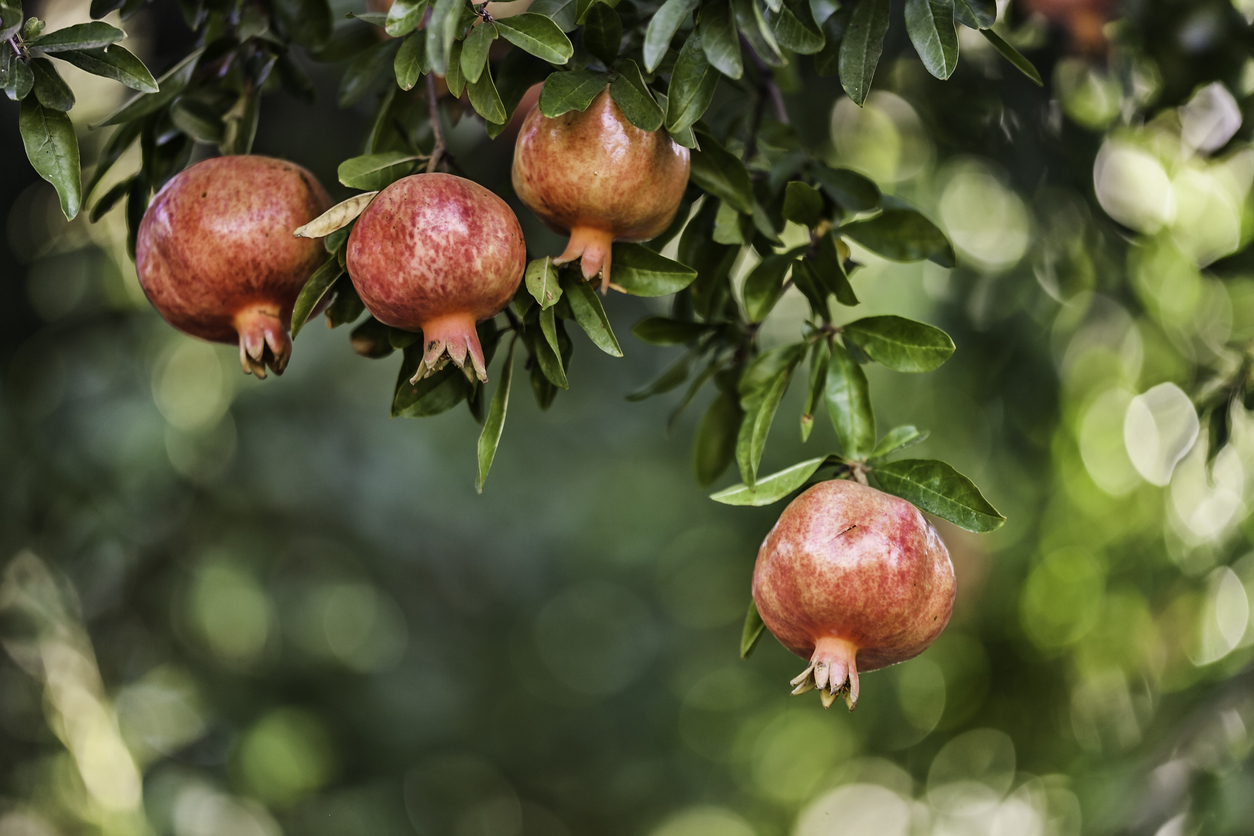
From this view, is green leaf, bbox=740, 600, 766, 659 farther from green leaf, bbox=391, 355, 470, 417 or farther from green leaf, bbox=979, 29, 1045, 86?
green leaf, bbox=979, 29, 1045, 86

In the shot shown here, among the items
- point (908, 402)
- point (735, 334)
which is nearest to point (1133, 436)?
point (908, 402)

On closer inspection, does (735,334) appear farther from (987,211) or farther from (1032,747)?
(1032,747)

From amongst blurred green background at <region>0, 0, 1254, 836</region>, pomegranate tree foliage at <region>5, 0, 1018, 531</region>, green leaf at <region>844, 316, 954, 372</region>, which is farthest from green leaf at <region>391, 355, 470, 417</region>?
blurred green background at <region>0, 0, 1254, 836</region>

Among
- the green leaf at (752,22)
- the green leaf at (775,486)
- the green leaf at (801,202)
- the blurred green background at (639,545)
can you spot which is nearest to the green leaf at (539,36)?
the green leaf at (752,22)

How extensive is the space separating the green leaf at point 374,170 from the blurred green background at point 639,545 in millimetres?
568

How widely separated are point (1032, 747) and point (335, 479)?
214 centimetres

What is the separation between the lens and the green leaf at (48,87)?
66 centimetres

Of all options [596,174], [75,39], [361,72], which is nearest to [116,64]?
[75,39]

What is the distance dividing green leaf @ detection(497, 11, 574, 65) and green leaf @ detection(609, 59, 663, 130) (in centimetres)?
4

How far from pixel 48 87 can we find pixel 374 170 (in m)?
0.23

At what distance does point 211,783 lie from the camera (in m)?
2.62

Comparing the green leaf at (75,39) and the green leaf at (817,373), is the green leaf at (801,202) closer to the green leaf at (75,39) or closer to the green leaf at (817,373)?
the green leaf at (817,373)

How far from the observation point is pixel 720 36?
2.21 ft

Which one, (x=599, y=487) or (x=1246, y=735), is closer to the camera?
(x=1246, y=735)
